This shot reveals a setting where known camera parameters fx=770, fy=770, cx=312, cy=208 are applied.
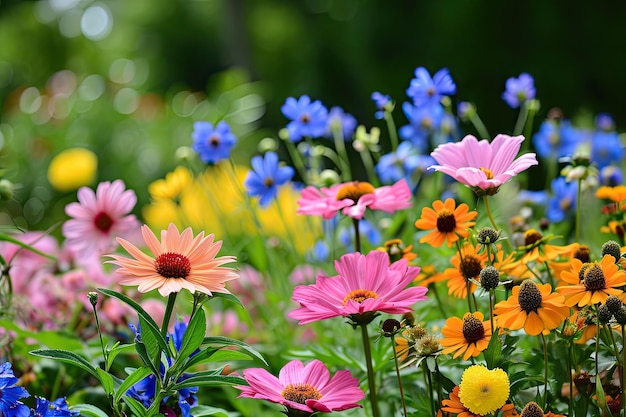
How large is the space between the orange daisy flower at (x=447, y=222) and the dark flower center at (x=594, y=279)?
5.2 inches

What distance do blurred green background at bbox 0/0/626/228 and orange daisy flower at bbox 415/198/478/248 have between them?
479mm

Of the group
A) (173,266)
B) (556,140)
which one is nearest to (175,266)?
(173,266)

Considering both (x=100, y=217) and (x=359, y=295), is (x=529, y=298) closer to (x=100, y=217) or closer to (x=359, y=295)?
(x=359, y=295)

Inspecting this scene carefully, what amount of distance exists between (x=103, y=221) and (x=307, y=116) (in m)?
0.31

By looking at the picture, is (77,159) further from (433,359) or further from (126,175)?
(433,359)

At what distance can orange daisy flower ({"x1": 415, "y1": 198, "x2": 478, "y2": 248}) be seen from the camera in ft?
2.26

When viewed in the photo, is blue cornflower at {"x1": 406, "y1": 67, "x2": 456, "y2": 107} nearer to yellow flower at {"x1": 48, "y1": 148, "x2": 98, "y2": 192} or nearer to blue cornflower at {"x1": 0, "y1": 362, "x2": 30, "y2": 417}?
blue cornflower at {"x1": 0, "y1": 362, "x2": 30, "y2": 417}

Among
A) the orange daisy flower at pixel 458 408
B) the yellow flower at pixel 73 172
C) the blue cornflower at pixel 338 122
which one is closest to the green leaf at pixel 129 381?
the orange daisy flower at pixel 458 408

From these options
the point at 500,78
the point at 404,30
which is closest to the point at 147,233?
the point at 500,78

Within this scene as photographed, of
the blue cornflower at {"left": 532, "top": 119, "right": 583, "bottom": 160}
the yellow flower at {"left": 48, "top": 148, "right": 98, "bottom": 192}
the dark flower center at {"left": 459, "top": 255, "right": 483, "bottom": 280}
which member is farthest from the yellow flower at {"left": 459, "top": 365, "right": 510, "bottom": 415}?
the yellow flower at {"left": 48, "top": 148, "right": 98, "bottom": 192}

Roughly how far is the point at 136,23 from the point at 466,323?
12.5 metres

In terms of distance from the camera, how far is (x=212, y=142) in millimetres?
1071

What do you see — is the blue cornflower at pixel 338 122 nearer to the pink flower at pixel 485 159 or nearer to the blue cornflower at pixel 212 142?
the blue cornflower at pixel 212 142

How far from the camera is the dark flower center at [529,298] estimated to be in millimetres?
583
